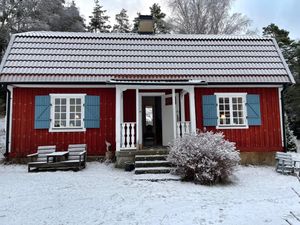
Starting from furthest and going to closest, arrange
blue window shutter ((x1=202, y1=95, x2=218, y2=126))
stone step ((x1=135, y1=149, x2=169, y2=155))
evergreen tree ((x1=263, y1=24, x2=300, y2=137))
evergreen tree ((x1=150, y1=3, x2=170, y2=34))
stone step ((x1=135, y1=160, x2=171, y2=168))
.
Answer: evergreen tree ((x1=150, y1=3, x2=170, y2=34))
evergreen tree ((x1=263, y1=24, x2=300, y2=137))
blue window shutter ((x1=202, y1=95, x2=218, y2=126))
stone step ((x1=135, y1=149, x2=169, y2=155))
stone step ((x1=135, y1=160, x2=171, y2=168))

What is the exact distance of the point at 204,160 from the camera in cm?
680

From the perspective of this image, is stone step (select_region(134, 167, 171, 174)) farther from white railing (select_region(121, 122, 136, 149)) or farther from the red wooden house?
white railing (select_region(121, 122, 136, 149))

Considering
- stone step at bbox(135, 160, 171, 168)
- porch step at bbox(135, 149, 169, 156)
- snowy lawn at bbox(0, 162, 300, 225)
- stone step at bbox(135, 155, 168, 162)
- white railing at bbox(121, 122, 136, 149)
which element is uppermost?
white railing at bbox(121, 122, 136, 149)

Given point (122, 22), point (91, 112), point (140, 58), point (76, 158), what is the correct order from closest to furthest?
point (76, 158)
point (91, 112)
point (140, 58)
point (122, 22)

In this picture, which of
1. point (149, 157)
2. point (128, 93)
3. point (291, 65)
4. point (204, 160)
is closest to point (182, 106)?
point (128, 93)

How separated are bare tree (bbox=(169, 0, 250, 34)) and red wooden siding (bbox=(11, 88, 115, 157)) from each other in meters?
16.3

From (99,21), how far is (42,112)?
28.0 m

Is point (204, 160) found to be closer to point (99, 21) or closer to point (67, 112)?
point (67, 112)

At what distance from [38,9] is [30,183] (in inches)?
828

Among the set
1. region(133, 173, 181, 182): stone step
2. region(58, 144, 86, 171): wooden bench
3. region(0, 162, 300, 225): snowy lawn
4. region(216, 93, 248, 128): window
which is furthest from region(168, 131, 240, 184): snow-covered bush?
region(58, 144, 86, 171): wooden bench

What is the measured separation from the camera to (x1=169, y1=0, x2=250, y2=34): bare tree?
23000 mm

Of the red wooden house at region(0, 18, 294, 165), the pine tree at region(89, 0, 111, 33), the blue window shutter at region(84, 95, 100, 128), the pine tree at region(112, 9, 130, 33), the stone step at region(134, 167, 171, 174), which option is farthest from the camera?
A: the pine tree at region(89, 0, 111, 33)

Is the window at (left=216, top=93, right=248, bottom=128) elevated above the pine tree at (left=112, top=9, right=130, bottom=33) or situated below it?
below

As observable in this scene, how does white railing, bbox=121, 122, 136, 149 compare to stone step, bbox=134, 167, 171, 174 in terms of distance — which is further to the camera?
white railing, bbox=121, 122, 136, 149
